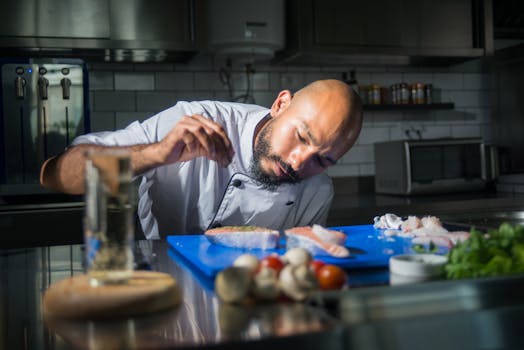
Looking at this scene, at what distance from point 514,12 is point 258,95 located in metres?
1.59

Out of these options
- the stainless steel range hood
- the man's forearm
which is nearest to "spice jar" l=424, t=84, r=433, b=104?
the stainless steel range hood

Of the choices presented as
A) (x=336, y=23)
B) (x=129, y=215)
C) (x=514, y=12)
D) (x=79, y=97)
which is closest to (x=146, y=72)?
(x=79, y=97)

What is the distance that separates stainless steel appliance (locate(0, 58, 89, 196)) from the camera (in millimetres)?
2748

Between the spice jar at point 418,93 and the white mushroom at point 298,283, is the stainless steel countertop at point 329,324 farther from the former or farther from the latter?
the spice jar at point 418,93

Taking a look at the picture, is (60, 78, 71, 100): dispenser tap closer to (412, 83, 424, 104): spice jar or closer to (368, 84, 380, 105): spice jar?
(368, 84, 380, 105): spice jar

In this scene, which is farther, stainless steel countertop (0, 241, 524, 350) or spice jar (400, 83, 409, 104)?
spice jar (400, 83, 409, 104)

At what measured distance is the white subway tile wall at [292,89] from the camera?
332cm

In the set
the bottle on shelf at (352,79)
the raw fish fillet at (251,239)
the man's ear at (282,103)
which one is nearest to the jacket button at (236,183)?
the man's ear at (282,103)

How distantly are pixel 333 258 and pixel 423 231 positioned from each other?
348 mm

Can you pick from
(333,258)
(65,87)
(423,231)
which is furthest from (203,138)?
A: (65,87)

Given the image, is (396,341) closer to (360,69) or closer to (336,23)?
(336,23)

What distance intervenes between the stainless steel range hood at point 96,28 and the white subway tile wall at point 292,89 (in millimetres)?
262

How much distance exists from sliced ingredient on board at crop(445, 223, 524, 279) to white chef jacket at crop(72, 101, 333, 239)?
1.02 metres

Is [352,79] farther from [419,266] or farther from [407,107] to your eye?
[419,266]
